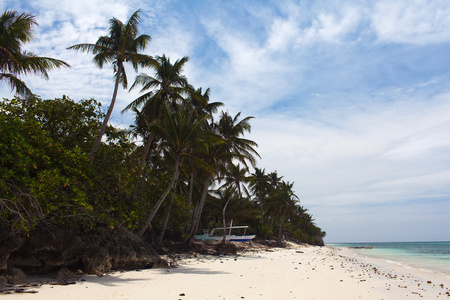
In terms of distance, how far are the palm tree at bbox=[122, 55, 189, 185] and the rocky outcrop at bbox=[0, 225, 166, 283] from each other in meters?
7.91

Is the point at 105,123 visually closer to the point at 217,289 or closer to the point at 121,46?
the point at 121,46

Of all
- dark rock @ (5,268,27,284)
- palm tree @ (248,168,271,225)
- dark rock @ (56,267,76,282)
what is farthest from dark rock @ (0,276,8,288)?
palm tree @ (248,168,271,225)

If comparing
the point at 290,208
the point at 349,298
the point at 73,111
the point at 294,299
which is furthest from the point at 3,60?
the point at 290,208

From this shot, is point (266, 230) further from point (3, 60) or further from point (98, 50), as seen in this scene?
point (3, 60)

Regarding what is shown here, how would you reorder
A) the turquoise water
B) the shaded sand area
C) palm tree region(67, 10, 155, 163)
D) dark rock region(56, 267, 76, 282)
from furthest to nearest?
the turquoise water < palm tree region(67, 10, 155, 163) < dark rock region(56, 267, 76, 282) < the shaded sand area

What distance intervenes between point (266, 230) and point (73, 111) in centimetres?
3154

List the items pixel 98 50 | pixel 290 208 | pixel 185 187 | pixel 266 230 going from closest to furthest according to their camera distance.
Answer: pixel 98 50, pixel 185 187, pixel 266 230, pixel 290 208

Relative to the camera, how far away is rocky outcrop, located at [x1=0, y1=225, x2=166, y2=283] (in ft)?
21.9

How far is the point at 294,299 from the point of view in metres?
6.41

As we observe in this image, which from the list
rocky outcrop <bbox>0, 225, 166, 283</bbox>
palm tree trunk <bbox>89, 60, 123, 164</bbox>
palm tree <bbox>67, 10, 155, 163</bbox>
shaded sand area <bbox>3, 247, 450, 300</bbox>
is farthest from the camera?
palm tree <bbox>67, 10, 155, 163</bbox>

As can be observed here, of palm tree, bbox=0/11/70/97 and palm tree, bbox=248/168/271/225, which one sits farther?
palm tree, bbox=248/168/271/225

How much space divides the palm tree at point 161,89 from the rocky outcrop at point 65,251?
7.91 m

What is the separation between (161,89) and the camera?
17.2m

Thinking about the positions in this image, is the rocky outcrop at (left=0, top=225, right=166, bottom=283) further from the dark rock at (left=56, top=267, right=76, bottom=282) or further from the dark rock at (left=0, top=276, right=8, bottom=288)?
the dark rock at (left=0, top=276, right=8, bottom=288)
